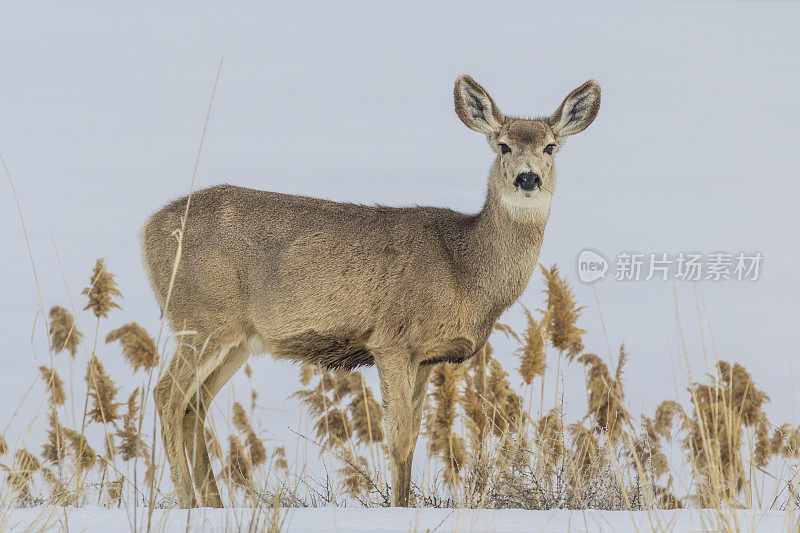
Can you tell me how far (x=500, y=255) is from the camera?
705 cm

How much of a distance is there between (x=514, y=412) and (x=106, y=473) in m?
3.52

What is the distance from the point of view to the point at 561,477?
6.29 m

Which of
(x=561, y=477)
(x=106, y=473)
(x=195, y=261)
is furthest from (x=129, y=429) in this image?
(x=561, y=477)

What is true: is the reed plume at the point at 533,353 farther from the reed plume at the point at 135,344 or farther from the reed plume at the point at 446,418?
the reed plume at the point at 135,344

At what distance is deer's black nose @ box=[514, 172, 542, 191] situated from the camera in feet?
21.2

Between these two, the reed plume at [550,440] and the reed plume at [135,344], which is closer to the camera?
the reed plume at [550,440]

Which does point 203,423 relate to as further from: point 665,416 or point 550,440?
point 665,416

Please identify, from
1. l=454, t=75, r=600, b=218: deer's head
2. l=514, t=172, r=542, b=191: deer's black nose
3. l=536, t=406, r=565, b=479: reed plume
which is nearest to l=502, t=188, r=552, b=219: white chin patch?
l=454, t=75, r=600, b=218: deer's head

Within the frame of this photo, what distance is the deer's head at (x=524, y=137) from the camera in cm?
671

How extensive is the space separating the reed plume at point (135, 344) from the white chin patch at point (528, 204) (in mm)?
3863

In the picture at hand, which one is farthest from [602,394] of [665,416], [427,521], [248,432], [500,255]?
[427,521]

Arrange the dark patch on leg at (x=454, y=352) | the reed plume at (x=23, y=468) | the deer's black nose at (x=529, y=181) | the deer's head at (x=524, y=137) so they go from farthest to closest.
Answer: the dark patch on leg at (x=454, y=352) → the deer's head at (x=524, y=137) → the deer's black nose at (x=529, y=181) → the reed plume at (x=23, y=468)

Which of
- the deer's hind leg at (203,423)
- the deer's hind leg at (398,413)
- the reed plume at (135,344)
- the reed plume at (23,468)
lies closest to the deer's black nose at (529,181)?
the deer's hind leg at (398,413)

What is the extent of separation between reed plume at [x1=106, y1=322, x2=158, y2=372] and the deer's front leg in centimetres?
320
